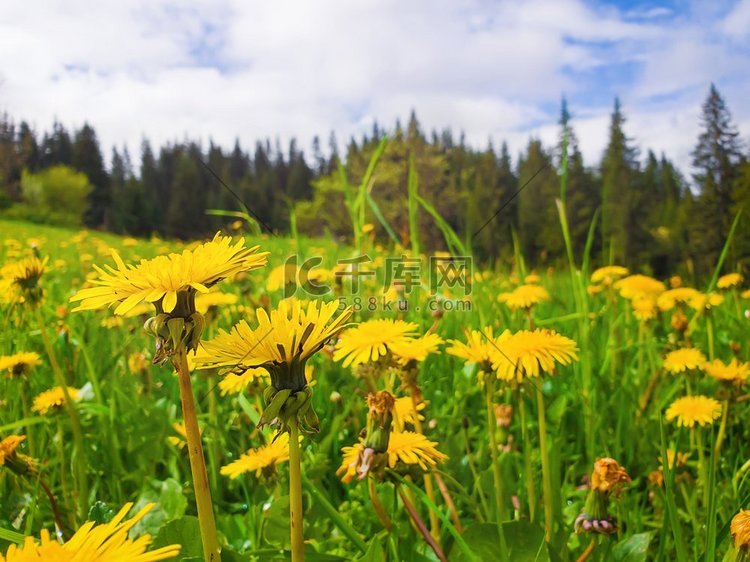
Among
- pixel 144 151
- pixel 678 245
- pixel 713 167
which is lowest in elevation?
pixel 678 245

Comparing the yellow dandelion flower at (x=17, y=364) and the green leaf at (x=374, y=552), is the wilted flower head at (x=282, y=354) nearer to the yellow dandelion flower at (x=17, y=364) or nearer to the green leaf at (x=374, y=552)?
the green leaf at (x=374, y=552)

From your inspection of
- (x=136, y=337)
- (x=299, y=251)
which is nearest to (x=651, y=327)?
(x=299, y=251)

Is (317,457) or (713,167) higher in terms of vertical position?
(713,167)

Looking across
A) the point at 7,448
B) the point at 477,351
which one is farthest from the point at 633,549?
the point at 7,448

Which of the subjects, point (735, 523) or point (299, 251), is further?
point (299, 251)

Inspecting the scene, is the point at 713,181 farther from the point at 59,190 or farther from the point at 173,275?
the point at 59,190

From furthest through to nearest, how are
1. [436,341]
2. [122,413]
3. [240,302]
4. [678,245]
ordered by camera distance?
1. [678,245]
2. [240,302]
3. [122,413]
4. [436,341]

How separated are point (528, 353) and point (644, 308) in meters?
1.07

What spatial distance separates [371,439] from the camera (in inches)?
23.2

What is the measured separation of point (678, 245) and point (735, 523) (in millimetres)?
29878

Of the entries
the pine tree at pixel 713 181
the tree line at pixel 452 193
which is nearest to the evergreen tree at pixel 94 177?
the tree line at pixel 452 193

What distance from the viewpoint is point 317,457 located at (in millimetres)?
978

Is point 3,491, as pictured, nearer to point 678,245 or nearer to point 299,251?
point 299,251

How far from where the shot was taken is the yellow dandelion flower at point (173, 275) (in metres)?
0.41
